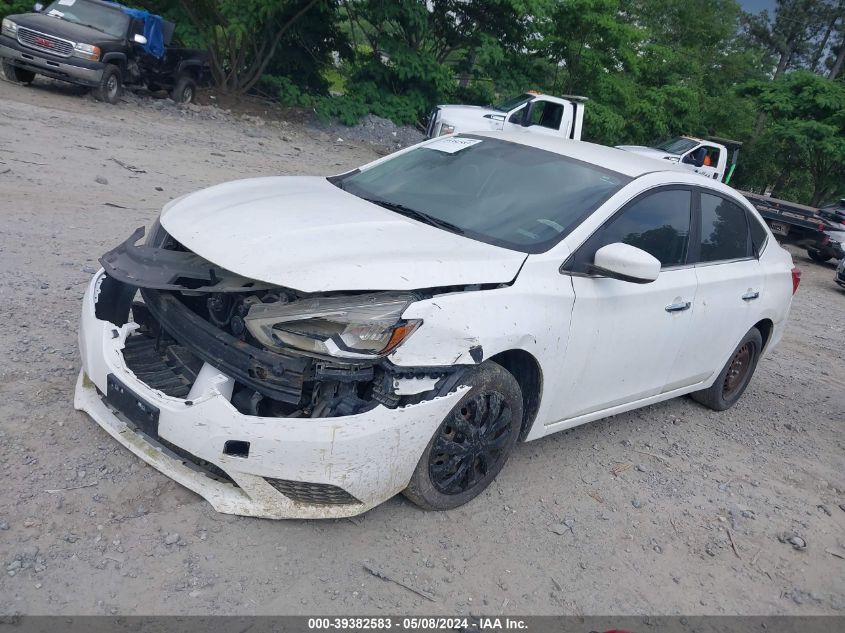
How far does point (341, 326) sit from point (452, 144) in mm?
2123

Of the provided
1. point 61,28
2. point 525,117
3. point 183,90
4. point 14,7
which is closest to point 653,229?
point 525,117

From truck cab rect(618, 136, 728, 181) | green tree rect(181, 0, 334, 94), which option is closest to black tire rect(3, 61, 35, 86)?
green tree rect(181, 0, 334, 94)

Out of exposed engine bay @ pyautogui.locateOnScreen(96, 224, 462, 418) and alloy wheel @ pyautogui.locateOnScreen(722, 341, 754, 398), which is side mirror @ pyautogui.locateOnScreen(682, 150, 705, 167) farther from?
exposed engine bay @ pyautogui.locateOnScreen(96, 224, 462, 418)

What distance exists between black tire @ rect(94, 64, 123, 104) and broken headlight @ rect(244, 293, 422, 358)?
1343 cm

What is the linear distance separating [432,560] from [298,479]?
71cm

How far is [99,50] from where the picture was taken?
574 inches

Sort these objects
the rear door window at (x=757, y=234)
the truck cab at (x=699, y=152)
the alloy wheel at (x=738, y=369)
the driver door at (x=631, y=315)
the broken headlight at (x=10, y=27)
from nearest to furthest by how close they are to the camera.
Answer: the driver door at (x=631, y=315) → the rear door window at (x=757, y=234) → the alloy wheel at (x=738, y=369) → the broken headlight at (x=10, y=27) → the truck cab at (x=699, y=152)

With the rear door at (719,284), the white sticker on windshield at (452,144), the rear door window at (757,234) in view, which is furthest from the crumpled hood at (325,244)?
the rear door window at (757,234)

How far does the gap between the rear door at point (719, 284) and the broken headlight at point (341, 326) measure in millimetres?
2291

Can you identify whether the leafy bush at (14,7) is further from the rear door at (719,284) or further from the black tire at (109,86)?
the rear door at (719,284)

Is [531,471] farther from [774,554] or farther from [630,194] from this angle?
[630,194]

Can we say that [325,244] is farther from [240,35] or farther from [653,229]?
[240,35]

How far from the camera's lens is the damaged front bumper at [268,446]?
3096mm

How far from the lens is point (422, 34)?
18.9 metres
